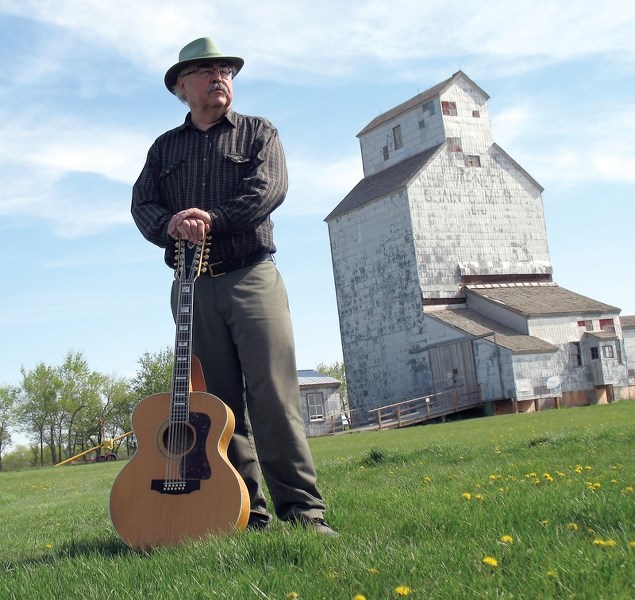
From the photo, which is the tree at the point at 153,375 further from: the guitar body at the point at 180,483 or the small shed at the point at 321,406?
the guitar body at the point at 180,483

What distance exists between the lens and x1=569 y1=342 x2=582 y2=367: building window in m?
39.5

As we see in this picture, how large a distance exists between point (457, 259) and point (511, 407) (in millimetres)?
7331

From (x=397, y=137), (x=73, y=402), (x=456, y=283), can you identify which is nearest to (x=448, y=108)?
(x=397, y=137)

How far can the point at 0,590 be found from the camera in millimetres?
3592

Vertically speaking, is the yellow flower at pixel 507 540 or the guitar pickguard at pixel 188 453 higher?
the guitar pickguard at pixel 188 453

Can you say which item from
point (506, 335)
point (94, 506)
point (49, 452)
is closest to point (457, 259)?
point (506, 335)

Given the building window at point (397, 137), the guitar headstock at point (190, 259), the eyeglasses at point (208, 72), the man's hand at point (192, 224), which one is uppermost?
the building window at point (397, 137)

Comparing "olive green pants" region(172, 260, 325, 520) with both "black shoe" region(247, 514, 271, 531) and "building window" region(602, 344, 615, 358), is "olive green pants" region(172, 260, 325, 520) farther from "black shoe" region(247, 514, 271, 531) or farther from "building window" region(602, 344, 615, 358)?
"building window" region(602, 344, 615, 358)

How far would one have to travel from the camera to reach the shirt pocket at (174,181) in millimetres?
5133

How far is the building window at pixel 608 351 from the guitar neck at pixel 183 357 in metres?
37.6

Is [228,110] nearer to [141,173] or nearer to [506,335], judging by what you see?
[141,173]

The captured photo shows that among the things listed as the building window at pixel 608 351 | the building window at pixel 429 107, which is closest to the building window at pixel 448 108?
the building window at pixel 429 107

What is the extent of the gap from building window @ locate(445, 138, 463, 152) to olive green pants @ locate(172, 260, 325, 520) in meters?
37.8

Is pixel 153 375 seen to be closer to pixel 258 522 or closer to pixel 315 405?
pixel 315 405
